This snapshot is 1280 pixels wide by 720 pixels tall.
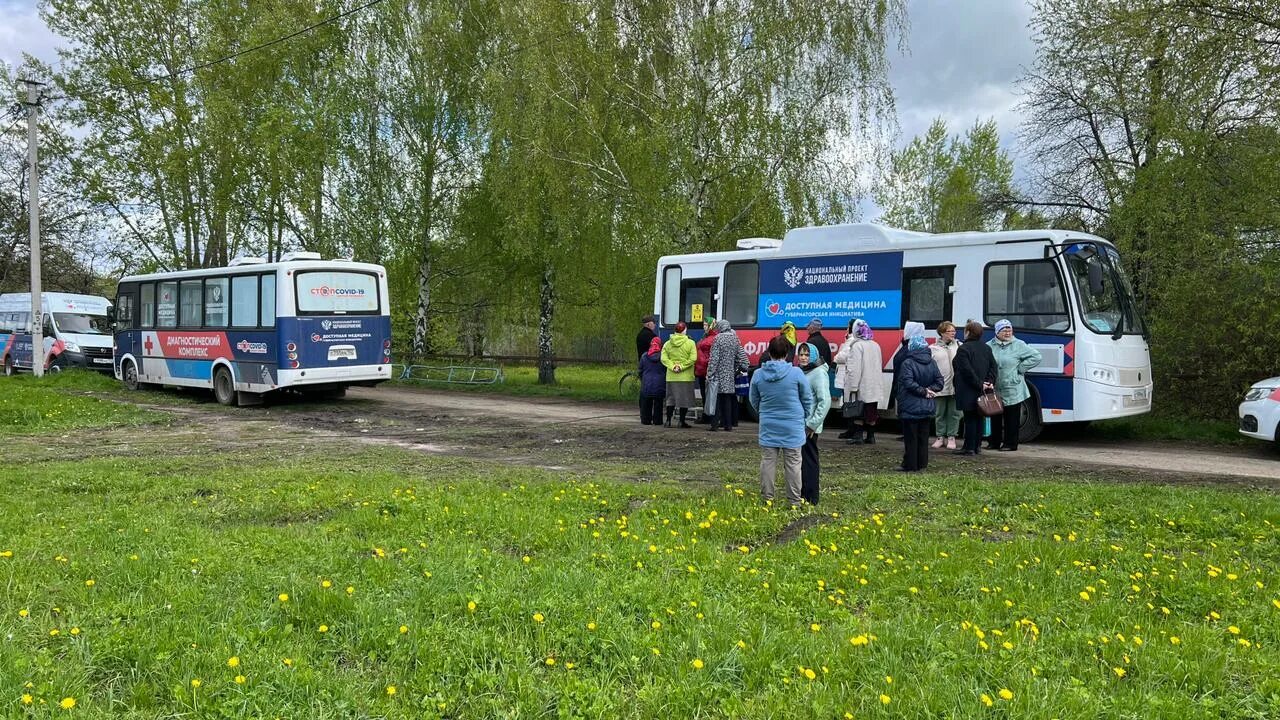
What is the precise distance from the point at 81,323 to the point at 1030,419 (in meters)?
29.3

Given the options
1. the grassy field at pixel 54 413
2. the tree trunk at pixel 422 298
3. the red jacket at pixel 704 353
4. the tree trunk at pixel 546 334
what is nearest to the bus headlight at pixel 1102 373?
the red jacket at pixel 704 353

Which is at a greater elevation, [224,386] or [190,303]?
[190,303]

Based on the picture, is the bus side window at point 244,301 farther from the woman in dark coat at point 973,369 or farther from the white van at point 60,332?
the woman in dark coat at point 973,369

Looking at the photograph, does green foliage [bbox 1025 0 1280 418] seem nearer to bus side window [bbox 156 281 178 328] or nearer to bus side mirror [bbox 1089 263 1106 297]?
bus side mirror [bbox 1089 263 1106 297]

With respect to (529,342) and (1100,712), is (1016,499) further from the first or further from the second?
(529,342)

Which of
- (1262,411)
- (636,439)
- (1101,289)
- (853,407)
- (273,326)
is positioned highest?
(1101,289)

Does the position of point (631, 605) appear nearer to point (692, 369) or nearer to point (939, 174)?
point (692, 369)

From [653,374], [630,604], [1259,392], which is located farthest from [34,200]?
[1259,392]

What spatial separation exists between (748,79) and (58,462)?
1387 cm

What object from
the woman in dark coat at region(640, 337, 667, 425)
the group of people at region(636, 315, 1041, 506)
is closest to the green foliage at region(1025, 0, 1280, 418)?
the group of people at region(636, 315, 1041, 506)

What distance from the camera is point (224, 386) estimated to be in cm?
1809

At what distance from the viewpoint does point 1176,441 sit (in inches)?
490

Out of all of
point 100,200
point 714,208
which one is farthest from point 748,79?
point 100,200

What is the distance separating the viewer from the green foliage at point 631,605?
11.6ft
